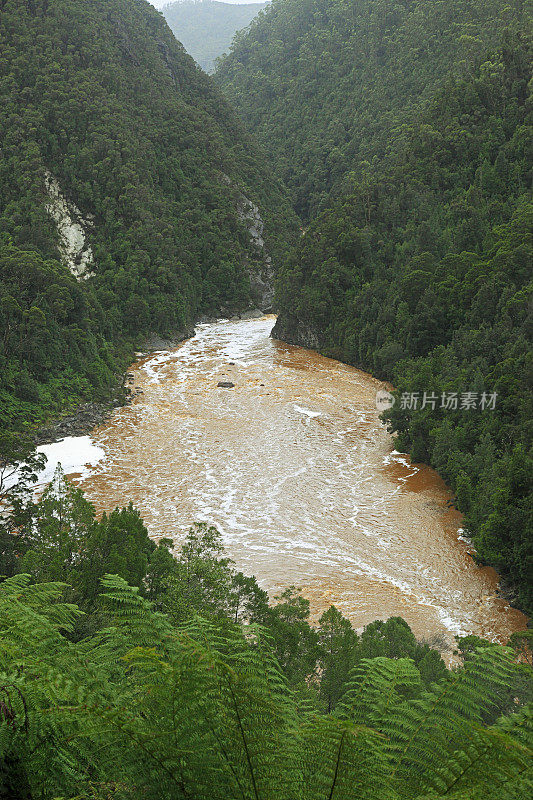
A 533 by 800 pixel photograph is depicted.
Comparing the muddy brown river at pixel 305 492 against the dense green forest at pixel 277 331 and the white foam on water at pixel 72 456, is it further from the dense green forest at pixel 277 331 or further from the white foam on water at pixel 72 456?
the dense green forest at pixel 277 331

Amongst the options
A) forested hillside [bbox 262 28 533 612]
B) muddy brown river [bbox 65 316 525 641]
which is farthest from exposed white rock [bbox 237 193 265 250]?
muddy brown river [bbox 65 316 525 641]

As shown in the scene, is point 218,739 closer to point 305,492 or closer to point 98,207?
point 305,492

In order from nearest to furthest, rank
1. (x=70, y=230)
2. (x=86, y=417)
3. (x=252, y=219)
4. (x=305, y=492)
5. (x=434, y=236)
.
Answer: (x=305, y=492) < (x=86, y=417) < (x=434, y=236) < (x=70, y=230) < (x=252, y=219)

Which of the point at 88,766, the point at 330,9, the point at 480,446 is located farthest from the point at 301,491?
the point at 330,9

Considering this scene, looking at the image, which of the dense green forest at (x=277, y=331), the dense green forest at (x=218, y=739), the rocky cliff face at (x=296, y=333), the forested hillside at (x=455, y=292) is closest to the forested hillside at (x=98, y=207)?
the dense green forest at (x=277, y=331)

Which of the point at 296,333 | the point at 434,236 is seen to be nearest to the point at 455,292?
the point at 434,236
